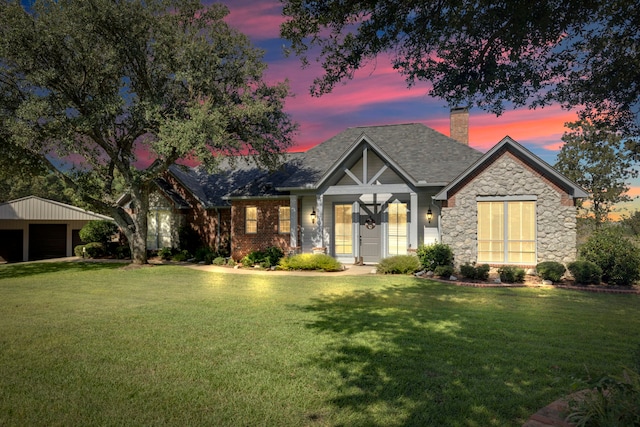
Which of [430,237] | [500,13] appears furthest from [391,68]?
[430,237]

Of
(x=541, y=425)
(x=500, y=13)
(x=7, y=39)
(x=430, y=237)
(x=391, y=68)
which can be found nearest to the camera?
(x=541, y=425)

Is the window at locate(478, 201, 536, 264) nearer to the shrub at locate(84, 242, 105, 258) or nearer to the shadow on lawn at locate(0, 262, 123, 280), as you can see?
the shadow on lawn at locate(0, 262, 123, 280)

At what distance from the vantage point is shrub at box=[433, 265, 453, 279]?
14703mm

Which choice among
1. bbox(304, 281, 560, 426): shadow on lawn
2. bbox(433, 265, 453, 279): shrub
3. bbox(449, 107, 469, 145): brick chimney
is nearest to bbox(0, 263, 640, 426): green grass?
bbox(304, 281, 560, 426): shadow on lawn

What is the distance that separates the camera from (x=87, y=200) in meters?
19.2

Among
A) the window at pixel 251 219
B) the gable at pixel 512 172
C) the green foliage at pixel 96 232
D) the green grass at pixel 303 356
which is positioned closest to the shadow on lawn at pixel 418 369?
the green grass at pixel 303 356

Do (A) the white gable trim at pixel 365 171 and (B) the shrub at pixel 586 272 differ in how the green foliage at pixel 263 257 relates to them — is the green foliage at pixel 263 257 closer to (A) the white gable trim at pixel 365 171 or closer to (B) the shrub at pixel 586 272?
(A) the white gable trim at pixel 365 171

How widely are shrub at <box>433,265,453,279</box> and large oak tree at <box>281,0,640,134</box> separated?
7.91 metres

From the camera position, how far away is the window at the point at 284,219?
811 inches

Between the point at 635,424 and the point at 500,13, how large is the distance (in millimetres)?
6103

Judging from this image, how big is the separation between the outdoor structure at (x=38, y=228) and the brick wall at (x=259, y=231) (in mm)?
10752

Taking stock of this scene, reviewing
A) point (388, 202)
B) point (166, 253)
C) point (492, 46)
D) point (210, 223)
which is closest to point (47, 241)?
point (166, 253)

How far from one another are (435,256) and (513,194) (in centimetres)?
387

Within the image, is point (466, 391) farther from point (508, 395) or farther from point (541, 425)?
point (541, 425)
